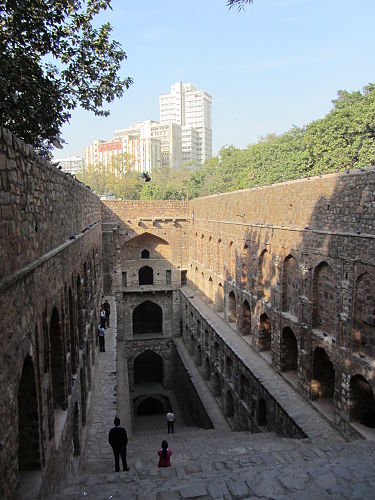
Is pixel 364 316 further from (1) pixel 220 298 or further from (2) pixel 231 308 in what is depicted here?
(1) pixel 220 298

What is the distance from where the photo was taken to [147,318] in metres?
26.5

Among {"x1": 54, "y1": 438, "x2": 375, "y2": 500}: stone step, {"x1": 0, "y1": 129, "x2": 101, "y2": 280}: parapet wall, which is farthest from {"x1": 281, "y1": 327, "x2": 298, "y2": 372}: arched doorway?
{"x1": 0, "y1": 129, "x2": 101, "y2": 280}: parapet wall

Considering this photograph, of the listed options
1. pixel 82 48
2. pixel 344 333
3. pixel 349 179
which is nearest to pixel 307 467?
pixel 344 333

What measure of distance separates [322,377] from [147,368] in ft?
54.4

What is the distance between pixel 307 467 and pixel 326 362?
4663 mm

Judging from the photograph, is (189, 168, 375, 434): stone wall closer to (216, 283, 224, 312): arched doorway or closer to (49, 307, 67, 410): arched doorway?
(216, 283, 224, 312): arched doorway

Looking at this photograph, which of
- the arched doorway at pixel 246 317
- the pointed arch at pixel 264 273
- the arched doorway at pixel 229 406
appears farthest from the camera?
the arched doorway at pixel 246 317

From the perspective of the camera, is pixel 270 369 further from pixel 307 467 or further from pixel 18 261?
pixel 18 261

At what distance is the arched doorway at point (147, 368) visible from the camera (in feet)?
82.7

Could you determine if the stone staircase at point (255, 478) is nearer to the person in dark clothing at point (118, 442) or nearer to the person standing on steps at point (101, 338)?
the person in dark clothing at point (118, 442)

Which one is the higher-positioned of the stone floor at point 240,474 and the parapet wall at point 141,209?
the parapet wall at point 141,209

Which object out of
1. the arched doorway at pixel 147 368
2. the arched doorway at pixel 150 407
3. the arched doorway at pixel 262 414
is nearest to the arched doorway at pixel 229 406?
the arched doorway at pixel 262 414

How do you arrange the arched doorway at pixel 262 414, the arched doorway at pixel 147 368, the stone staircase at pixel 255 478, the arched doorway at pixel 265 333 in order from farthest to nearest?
the arched doorway at pixel 147 368 < the arched doorway at pixel 265 333 < the arched doorway at pixel 262 414 < the stone staircase at pixel 255 478

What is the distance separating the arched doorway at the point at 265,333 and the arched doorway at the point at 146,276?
41.5ft
